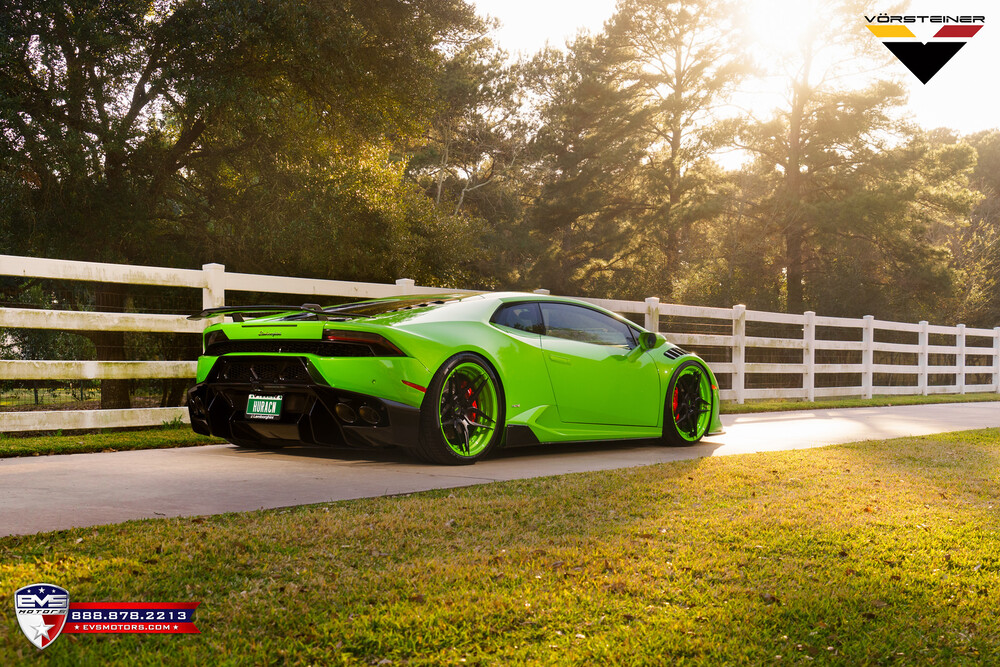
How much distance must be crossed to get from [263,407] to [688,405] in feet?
13.7

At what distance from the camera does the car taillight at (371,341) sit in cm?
608

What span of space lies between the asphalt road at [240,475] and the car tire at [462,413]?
143 millimetres

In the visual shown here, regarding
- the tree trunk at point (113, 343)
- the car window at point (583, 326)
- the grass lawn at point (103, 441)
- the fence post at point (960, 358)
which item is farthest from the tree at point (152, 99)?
the fence post at point (960, 358)

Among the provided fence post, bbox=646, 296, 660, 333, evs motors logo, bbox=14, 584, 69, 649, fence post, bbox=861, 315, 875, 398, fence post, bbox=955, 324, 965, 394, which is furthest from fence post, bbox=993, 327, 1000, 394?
evs motors logo, bbox=14, 584, 69, 649

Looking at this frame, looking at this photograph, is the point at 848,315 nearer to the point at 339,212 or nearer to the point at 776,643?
the point at 339,212

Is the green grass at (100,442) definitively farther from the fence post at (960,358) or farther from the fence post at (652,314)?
the fence post at (960,358)

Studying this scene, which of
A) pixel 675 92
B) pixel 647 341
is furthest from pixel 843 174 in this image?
pixel 647 341

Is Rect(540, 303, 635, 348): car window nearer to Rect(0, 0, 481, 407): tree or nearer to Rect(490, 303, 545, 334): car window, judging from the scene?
Rect(490, 303, 545, 334): car window

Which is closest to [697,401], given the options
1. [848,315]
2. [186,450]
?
[186,450]

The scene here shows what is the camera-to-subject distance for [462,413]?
6551mm

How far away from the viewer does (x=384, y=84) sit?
1627 centimetres

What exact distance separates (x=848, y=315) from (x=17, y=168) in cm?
2427

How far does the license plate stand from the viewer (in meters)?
6.21

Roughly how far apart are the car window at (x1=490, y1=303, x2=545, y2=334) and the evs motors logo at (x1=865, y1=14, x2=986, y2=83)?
13.3 metres
